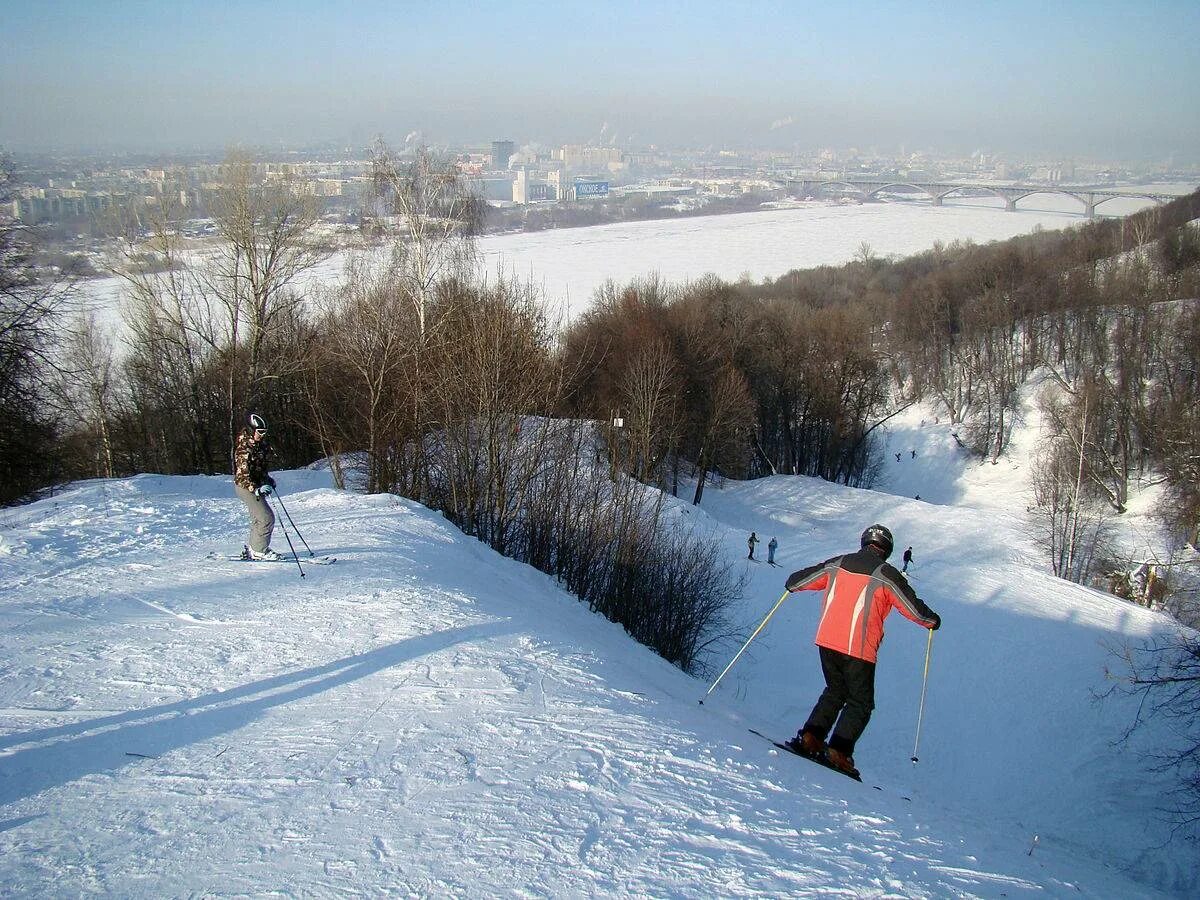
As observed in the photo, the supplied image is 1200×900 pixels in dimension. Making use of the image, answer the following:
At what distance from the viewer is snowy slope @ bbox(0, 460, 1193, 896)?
402 centimetres

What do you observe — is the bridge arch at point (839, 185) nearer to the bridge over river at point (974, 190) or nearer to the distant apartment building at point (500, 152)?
the bridge over river at point (974, 190)

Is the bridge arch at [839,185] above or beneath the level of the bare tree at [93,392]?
above

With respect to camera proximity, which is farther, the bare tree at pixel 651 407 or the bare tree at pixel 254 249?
the bare tree at pixel 651 407

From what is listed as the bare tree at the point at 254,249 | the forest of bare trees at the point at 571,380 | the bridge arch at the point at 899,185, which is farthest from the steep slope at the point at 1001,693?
the bridge arch at the point at 899,185

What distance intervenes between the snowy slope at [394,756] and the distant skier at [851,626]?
413 millimetres

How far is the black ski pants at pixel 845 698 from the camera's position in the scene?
6.28 metres

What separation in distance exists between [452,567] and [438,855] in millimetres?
6474

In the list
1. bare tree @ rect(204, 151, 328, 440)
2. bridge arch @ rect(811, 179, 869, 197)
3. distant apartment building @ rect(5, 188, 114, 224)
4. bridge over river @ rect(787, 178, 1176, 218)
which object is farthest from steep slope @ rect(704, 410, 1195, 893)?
bridge arch @ rect(811, 179, 869, 197)

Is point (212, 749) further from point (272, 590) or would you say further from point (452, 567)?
point (452, 567)

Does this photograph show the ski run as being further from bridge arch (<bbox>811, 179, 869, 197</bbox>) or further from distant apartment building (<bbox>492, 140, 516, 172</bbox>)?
bridge arch (<bbox>811, 179, 869, 197</bbox>)

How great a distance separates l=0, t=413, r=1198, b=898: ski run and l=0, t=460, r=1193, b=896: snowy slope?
0.02 meters

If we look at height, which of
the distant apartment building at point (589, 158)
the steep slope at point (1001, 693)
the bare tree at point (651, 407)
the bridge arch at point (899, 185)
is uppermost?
the distant apartment building at point (589, 158)

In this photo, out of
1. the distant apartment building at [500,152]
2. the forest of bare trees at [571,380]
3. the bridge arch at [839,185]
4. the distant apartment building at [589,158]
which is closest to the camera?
the forest of bare trees at [571,380]

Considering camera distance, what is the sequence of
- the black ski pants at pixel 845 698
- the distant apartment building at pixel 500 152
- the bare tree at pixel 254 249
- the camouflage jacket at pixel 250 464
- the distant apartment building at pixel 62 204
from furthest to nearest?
the distant apartment building at pixel 500 152 < the bare tree at pixel 254 249 < the distant apartment building at pixel 62 204 < the camouflage jacket at pixel 250 464 < the black ski pants at pixel 845 698
